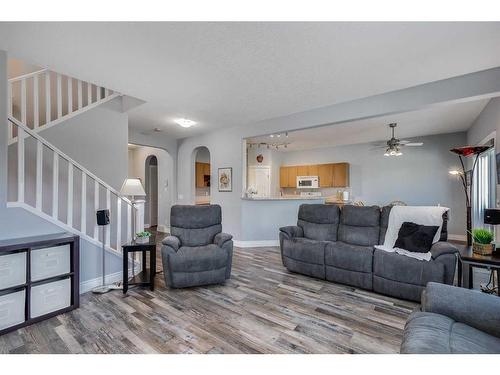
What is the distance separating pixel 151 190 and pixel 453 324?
25.1ft

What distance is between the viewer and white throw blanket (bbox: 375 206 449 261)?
2.90 metres

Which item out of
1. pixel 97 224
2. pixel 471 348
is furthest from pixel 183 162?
pixel 471 348

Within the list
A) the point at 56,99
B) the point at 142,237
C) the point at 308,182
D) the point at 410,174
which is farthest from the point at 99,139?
the point at 410,174

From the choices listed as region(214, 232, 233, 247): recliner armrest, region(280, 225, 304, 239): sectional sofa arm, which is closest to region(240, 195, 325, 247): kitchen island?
region(280, 225, 304, 239): sectional sofa arm

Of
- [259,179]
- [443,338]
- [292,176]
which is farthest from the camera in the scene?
[292,176]

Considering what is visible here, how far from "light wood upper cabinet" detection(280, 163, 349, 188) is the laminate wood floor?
4.74 metres

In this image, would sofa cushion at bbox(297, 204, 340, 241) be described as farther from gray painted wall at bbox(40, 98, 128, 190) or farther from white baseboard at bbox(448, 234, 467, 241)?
white baseboard at bbox(448, 234, 467, 241)

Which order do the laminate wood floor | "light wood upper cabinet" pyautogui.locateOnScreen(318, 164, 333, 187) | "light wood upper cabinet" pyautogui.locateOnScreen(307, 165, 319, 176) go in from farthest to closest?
"light wood upper cabinet" pyautogui.locateOnScreen(307, 165, 319, 176)
"light wood upper cabinet" pyautogui.locateOnScreen(318, 164, 333, 187)
the laminate wood floor

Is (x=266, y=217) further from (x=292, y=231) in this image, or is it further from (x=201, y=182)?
(x=201, y=182)

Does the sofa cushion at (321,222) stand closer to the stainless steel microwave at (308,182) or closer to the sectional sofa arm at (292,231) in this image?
the sectional sofa arm at (292,231)

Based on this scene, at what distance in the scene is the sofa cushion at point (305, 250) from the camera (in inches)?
126

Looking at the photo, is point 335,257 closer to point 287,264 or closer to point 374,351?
point 287,264

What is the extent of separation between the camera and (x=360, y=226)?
342cm

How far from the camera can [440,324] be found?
52.9 inches
